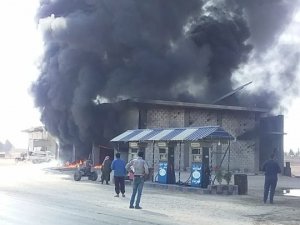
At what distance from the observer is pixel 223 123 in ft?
131

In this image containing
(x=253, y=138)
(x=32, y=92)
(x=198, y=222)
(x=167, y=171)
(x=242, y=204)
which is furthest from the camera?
(x=32, y=92)

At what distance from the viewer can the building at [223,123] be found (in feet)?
121

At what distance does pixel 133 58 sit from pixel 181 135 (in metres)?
21.9

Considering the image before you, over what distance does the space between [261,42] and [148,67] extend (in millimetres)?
13226

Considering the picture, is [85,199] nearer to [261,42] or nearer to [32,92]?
[32,92]

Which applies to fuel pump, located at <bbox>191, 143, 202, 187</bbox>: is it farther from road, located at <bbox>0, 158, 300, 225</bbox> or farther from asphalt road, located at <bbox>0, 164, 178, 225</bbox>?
asphalt road, located at <bbox>0, 164, 178, 225</bbox>

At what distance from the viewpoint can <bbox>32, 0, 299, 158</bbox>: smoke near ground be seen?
39.4m

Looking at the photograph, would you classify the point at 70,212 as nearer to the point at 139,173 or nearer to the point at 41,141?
the point at 139,173

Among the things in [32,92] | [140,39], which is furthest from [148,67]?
[32,92]

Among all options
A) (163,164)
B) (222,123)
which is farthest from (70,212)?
(222,123)

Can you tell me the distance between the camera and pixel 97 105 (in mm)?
40344

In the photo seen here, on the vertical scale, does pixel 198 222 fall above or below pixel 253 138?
below

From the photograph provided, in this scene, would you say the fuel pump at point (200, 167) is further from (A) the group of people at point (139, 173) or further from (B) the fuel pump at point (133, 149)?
(B) the fuel pump at point (133, 149)

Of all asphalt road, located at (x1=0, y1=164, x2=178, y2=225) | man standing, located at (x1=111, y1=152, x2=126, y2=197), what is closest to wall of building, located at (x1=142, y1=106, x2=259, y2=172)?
man standing, located at (x1=111, y1=152, x2=126, y2=197)
